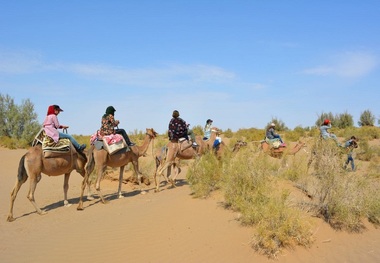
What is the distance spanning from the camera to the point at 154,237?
755 cm

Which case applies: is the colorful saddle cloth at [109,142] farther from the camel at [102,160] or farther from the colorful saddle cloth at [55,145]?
the colorful saddle cloth at [55,145]

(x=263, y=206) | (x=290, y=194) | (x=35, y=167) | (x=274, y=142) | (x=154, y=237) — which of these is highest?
(x=274, y=142)

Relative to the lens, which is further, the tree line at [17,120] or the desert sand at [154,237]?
the tree line at [17,120]

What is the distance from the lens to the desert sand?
672cm

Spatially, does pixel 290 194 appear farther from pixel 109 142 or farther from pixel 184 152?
pixel 109 142

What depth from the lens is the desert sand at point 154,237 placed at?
6723 mm

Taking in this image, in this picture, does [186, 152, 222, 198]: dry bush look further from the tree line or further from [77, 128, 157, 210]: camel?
the tree line

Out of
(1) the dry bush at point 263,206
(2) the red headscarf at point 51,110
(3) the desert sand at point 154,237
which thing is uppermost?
(2) the red headscarf at point 51,110

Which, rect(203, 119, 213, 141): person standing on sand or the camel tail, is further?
rect(203, 119, 213, 141): person standing on sand

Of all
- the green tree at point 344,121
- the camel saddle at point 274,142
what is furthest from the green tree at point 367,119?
the camel saddle at point 274,142

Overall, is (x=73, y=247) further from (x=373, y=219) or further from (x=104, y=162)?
(x=373, y=219)

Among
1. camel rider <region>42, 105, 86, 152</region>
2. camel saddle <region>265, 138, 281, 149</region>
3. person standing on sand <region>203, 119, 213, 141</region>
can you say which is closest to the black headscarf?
camel rider <region>42, 105, 86, 152</region>

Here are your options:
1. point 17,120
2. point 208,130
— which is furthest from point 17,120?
point 208,130

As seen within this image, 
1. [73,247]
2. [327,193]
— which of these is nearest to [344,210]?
[327,193]
